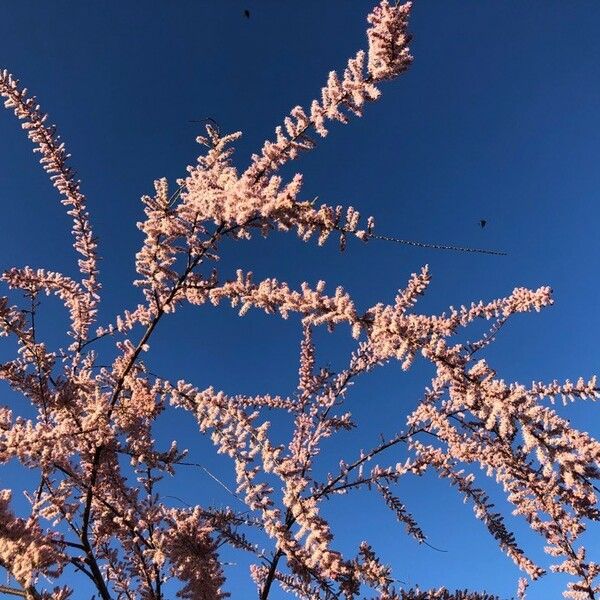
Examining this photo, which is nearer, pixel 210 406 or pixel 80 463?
pixel 210 406

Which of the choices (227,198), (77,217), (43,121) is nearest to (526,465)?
(227,198)

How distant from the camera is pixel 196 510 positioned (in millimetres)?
5316

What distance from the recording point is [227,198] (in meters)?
3.68

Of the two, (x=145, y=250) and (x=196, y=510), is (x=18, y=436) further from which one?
(x=196, y=510)

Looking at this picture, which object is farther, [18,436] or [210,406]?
[210,406]

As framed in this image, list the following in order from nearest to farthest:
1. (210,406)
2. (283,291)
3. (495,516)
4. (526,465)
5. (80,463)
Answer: (283,291)
(210,406)
(80,463)
(526,465)
(495,516)

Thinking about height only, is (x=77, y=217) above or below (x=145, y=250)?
above

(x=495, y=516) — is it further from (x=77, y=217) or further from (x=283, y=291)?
(x=77, y=217)

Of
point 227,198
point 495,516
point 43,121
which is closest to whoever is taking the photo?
point 227,198

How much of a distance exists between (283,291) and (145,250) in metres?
1.36

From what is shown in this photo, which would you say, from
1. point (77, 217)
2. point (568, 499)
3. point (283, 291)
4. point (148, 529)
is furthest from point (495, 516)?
point (77, 217)

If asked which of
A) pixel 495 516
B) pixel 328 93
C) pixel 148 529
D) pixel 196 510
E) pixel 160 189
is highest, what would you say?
pixel 328 93

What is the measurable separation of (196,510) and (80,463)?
121 centimetres

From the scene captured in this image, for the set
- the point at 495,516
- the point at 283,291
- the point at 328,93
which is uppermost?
the point at 328,93
